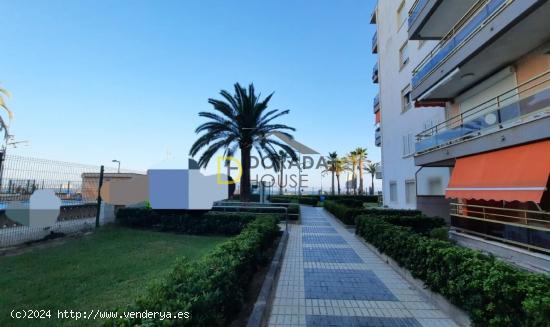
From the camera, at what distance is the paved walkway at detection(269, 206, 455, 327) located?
4.46 metres

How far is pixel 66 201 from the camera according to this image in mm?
10953

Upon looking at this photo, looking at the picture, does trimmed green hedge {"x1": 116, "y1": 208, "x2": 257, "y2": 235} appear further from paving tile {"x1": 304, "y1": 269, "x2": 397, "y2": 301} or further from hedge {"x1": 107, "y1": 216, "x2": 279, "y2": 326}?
hedge {"x1": 107, "y1": 216, "x2": 279, "y2": 326}

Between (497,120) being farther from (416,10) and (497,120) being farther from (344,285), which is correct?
(416,10)

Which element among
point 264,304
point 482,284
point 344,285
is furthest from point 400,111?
point 264,304

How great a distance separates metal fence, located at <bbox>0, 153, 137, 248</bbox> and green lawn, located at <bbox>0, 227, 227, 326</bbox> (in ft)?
3.83

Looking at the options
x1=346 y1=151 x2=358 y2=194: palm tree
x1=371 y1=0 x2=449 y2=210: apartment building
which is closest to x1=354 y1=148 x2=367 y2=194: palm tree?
x1=346 y1=151 x2=358 y2=194: palm tree

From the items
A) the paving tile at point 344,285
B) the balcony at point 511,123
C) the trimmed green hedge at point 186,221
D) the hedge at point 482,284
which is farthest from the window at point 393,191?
the hedge at point 482,284

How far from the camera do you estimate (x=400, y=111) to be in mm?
19078

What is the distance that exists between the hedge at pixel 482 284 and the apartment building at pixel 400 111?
10.1m

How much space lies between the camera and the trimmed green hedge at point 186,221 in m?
12.1

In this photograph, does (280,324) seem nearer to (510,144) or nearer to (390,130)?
(510,144)

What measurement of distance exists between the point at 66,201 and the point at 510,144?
14.6 metres

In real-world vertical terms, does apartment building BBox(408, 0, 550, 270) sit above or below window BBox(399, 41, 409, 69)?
below

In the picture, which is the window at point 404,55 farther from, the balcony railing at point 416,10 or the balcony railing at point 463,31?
the balcony railing at point 463,31
